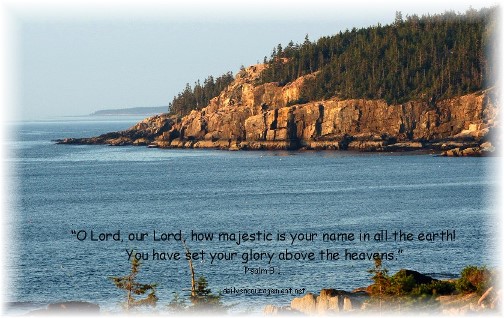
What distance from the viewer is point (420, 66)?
7323 inches

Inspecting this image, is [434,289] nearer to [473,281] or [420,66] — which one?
[473,281]

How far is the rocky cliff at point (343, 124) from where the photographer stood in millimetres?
163250

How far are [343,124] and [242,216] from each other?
294 ft

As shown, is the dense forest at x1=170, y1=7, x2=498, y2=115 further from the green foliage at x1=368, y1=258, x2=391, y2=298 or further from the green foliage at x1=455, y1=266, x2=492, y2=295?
the green foliage at x1=368, y1=258, x2=391, y2=298

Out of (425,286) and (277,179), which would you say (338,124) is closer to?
(277,179)

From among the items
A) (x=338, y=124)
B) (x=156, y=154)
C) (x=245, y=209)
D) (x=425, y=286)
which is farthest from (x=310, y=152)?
(x=425, y=286)

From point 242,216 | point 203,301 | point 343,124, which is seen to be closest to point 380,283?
point 203,301

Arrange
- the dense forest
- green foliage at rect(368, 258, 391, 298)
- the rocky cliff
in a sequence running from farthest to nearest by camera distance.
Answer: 1. the dense forest
2. the rocky cliff
3. green foliage at rect(368, 258, 391, 298)

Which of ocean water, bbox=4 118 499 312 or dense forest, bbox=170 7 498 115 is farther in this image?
dense forest, bbox=170 7 498 115

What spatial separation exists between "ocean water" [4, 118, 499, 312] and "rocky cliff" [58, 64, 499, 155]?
25.5 feet

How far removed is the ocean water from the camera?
56.6m

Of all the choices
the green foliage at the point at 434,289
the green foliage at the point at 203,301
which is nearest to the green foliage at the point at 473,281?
the green foliage at the point at 434,289

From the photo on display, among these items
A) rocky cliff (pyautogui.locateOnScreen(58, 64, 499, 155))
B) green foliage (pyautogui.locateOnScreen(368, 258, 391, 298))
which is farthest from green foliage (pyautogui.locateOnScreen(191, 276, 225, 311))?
rocky cliff (pyautogui.locateOnScreen(58, 64, 499, 155))

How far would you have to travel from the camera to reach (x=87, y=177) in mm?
136125
